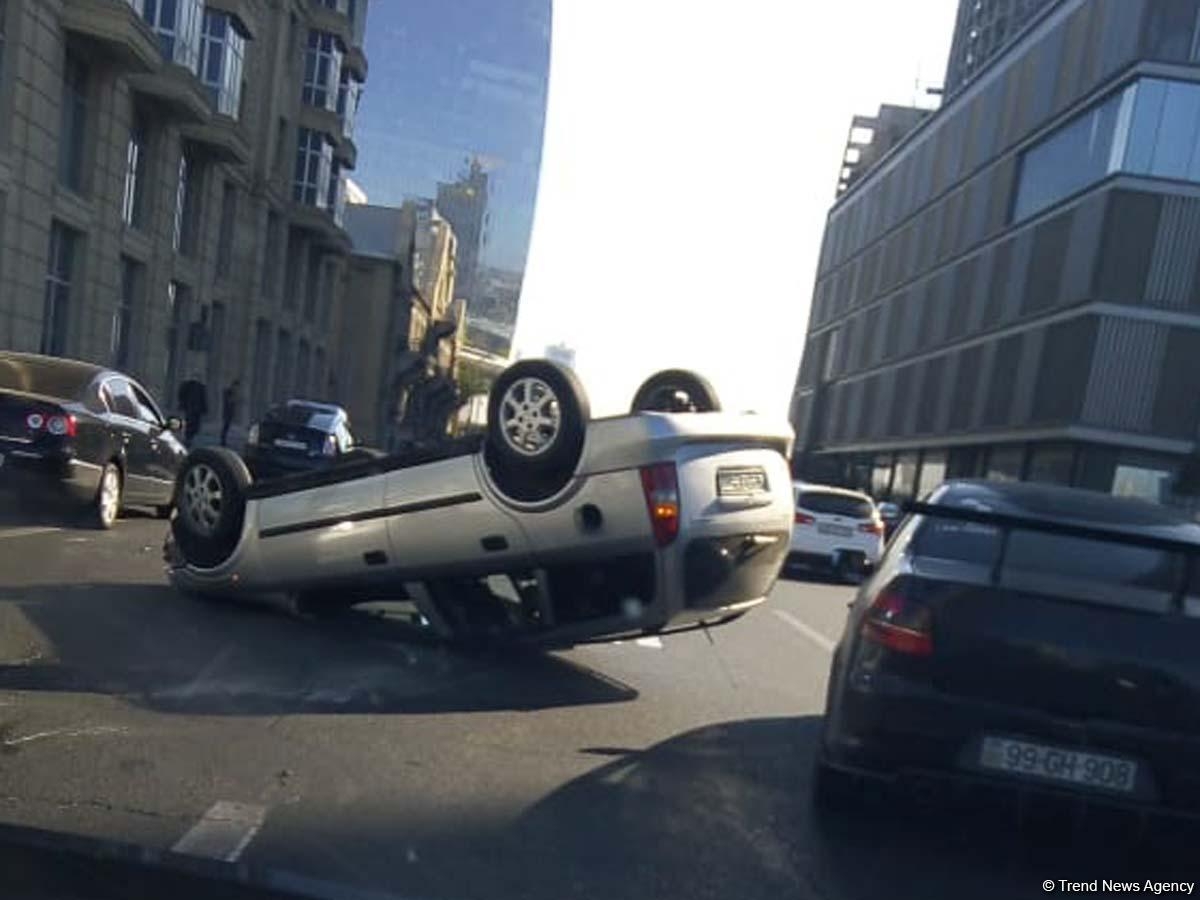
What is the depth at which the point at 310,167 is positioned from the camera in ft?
153

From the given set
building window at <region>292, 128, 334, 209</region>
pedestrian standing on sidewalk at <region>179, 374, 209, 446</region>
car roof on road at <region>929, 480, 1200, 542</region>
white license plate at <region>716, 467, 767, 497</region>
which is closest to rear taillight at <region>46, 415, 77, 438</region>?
white license plate at <region>716, 467, 767, 497</region>

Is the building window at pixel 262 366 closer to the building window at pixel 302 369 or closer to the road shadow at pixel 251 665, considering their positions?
the building window at pixel 302 369

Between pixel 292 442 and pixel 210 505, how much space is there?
12.1m

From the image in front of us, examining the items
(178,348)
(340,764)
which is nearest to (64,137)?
(178,348)

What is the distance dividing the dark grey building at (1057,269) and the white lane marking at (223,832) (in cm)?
3967

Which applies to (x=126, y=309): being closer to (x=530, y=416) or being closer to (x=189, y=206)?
(x=189, y=206)

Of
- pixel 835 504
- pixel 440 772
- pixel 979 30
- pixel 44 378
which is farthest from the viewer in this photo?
pixel 979 30

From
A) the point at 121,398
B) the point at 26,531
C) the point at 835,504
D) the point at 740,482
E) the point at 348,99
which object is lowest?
the point at 26,531

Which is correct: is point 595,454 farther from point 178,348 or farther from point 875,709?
point 178,348

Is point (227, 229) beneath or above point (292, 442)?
above

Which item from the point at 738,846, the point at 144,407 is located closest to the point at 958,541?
the point at 738,846

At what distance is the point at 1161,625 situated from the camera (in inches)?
188

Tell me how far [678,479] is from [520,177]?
47.3m

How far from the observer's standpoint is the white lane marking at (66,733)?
5.40m
